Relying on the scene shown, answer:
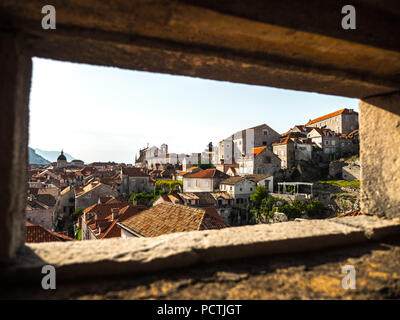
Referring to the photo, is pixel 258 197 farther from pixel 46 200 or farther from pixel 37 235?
pixel 37 235

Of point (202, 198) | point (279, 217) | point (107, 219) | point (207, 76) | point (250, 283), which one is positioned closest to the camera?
point (250, 283)

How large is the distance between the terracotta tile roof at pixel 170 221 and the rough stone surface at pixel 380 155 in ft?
21.0

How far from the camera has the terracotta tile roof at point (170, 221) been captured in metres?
8.91

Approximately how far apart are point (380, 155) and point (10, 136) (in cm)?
362

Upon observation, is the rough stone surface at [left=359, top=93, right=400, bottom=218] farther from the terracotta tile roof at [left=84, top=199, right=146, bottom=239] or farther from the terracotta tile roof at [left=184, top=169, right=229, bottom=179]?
the terracotta tile roof at [left=184, top=169, right=229, bottom=179]

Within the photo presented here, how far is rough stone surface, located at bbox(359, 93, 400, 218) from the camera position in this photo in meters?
2.68

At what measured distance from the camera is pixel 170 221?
9484 millimetres

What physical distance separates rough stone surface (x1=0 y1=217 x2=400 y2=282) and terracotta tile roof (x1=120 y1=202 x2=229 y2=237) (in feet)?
21.5
